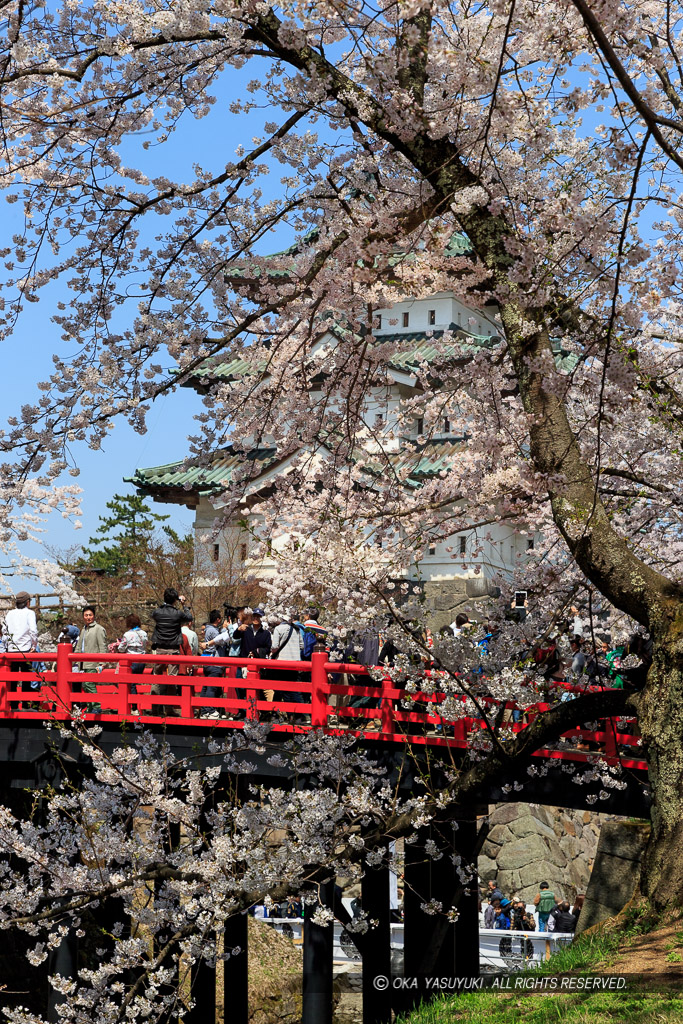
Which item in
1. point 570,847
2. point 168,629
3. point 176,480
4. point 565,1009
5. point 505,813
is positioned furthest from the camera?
point 176,480

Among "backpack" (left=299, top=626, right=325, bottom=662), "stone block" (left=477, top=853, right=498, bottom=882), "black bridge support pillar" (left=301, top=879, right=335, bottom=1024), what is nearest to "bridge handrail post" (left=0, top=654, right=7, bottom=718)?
"backpack" (left=299, top=626, right=325, bottom=662)

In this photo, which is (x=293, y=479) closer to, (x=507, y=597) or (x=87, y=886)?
(x=507, y=597)

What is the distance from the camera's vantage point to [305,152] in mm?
6383

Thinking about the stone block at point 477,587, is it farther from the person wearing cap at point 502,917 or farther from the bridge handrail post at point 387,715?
the bridge handrail post at point 387,715

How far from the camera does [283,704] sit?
9.77 m

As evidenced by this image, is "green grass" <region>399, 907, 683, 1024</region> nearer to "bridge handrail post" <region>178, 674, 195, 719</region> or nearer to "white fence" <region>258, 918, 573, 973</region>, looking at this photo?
"bridge handrail post" <region>178, 674, 195, 719</region>

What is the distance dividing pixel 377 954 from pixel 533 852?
12.9 meters

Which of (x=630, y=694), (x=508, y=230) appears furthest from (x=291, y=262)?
(x=630, y=694)

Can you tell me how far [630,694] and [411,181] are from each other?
3770 mm

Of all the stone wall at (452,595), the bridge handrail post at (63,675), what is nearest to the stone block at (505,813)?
the stone wall at (452,595)

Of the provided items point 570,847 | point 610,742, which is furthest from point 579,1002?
point 570,847

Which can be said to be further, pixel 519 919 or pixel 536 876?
pixel 536 876

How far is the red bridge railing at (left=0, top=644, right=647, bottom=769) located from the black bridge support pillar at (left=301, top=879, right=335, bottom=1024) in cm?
178

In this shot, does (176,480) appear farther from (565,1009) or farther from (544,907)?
(565,1009)
